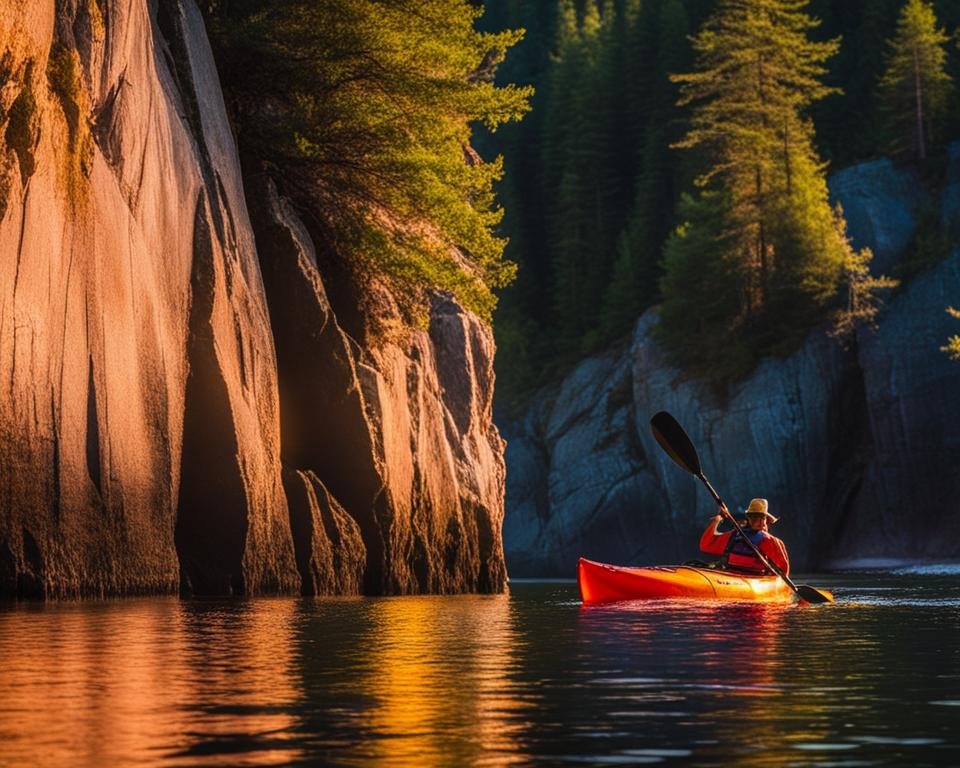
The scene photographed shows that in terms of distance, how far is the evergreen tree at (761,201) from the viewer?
60219 millimetres

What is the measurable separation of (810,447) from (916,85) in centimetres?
1603

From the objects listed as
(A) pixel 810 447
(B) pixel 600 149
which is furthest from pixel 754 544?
(B) pixel 600 149

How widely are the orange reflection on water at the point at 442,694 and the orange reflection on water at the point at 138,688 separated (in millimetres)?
520

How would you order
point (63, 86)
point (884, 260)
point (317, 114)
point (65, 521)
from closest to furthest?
point (65, 521) < point (63, 86) < point (317, 114) < point (884, 260)

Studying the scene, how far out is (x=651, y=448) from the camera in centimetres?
6344

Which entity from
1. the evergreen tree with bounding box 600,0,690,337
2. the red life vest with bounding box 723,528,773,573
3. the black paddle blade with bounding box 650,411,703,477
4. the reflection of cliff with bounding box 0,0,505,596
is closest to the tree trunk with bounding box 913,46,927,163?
the evergreen tree with bounding box 600,0,690,337

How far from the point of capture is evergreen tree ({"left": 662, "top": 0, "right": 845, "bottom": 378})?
60.2m

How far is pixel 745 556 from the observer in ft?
74.2

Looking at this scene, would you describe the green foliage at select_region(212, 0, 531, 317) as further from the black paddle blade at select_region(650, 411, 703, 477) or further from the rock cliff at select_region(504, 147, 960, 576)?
the rock cliff at select_region(504, 147, 960, 576)

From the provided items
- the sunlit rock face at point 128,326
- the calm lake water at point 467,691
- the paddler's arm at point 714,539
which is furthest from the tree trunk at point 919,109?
the calm lake water at point 467,691

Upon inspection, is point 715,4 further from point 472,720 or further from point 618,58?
point 472,720

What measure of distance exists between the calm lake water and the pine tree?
50.2m

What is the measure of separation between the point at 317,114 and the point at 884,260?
38.3 m

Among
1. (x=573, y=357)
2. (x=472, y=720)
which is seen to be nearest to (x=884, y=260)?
(x=573, y=357)
